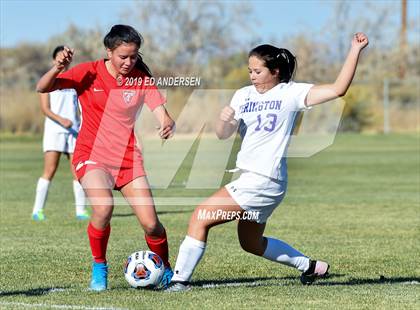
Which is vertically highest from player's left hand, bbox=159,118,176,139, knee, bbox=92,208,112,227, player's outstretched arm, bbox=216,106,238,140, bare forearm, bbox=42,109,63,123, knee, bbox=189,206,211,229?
player's outstretched arm, bbox=216,106,238,140

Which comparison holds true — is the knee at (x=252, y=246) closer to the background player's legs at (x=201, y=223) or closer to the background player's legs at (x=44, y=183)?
the background player's legs at (x=201, y=223)

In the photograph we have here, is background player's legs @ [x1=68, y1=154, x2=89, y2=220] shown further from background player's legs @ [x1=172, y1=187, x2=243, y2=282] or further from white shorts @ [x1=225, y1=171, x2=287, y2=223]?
white shorts @ [x1=225, y1=171, x2=287, y2=223]

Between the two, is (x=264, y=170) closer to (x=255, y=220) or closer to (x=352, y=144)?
(x=255, y=220)

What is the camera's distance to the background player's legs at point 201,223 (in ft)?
23.7

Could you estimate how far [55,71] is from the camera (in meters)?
7.30

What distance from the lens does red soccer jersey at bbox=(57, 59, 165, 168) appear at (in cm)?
760

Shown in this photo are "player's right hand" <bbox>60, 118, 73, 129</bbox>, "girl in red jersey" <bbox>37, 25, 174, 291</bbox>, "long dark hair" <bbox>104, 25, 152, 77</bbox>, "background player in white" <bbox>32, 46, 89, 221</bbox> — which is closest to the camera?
"long dark hair" <bbox>104, 25, 152, 77</bbox>

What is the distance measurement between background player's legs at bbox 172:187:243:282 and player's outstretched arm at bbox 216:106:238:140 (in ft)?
1.48

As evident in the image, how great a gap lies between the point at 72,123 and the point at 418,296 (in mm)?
7167

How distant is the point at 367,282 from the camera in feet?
26.3

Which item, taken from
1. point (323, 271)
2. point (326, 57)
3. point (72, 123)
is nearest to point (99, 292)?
point (323, 271)

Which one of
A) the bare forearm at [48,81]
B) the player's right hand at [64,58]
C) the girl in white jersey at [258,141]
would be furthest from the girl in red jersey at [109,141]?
the girl in white jersey at [258,141]

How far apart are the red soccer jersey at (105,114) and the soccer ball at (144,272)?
760mm

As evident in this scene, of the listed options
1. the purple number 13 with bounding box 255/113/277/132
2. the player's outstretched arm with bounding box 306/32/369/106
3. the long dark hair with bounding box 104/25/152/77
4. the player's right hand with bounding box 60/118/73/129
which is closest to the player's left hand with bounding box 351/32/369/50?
the player's outstretched arm with bounding box 306/32/369/106
